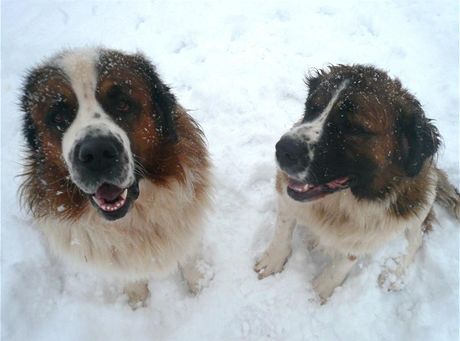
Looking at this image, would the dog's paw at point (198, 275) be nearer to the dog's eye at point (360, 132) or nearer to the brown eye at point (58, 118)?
the brown eye at point (58, 118)

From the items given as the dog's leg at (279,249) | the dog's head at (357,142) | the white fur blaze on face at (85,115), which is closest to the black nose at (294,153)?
the dog's head at (357,142)

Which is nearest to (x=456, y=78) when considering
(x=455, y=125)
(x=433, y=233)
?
(x=455, y=125)

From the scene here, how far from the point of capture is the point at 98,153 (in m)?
1.84

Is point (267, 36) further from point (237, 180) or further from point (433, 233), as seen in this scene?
point (433, 233)

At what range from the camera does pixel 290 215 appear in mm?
2854

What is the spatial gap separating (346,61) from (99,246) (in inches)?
150

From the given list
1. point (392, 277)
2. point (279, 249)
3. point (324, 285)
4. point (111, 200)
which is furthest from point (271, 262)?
point (111, 200)

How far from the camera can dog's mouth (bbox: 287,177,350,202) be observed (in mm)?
2352

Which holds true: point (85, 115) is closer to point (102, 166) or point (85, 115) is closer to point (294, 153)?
point (102, 166)

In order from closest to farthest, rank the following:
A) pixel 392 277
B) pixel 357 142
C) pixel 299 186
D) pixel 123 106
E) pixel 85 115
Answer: pixel 85 115
pixel 123 106
pixel 357 142
pixel 299 186
pixel 392 277

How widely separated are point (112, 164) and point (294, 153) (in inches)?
42.1

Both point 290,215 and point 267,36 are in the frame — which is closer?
point 290,215

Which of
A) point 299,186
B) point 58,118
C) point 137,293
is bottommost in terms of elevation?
point 137,293

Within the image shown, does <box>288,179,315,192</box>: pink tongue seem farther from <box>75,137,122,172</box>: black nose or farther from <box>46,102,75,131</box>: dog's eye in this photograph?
<box>46,102,75,131</box>: dog's eye
